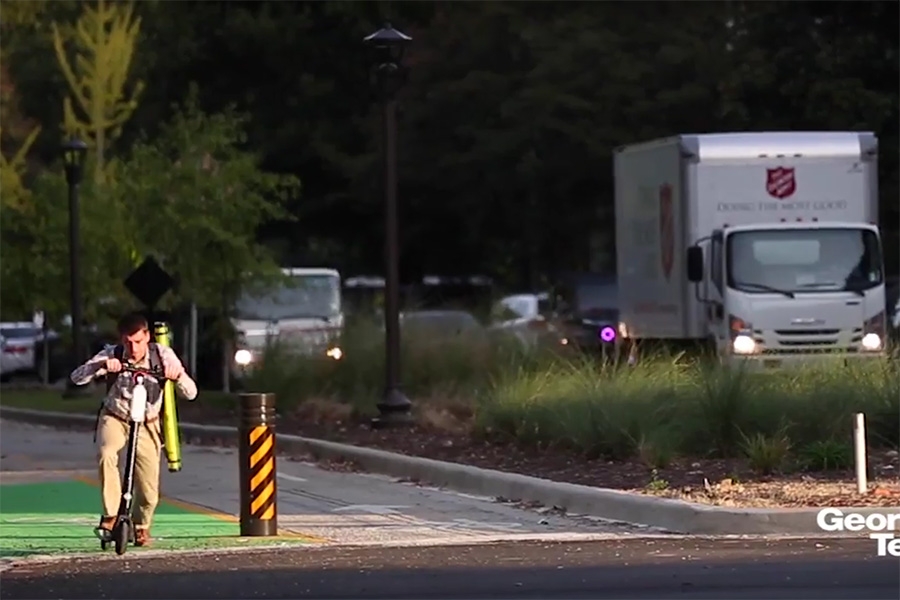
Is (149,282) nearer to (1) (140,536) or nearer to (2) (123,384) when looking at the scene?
(1) (140,536)

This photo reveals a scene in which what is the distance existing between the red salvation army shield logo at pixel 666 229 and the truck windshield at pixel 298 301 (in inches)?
273

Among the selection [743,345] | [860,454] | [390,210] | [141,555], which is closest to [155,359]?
[141,555]

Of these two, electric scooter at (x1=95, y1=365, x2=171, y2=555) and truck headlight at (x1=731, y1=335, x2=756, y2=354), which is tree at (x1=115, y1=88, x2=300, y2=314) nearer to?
truck headlight at (x1=731, y1=335, x2=756, y2=354)

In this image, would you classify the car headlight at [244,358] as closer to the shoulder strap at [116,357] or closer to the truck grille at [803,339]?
the truck grille at [803,339]

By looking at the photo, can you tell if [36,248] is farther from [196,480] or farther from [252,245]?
[196,480]

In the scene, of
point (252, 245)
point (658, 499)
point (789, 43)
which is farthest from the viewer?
point (789, 43)

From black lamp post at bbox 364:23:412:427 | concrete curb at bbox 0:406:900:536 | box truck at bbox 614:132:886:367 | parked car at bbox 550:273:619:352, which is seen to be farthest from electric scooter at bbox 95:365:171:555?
parked car at bbox 550:273:619:352

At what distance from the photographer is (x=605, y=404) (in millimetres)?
16000

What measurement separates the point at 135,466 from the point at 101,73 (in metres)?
30.2

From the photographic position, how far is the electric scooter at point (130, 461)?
37.9 feet

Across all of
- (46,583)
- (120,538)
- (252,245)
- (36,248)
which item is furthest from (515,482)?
(36,248)

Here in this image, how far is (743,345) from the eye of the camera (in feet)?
71.9

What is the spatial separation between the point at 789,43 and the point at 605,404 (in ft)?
77.3

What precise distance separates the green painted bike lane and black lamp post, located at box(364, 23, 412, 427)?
158 inches
